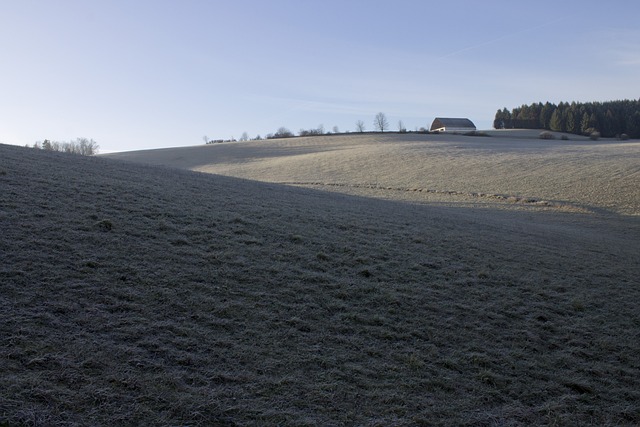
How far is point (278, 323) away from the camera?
651 cm

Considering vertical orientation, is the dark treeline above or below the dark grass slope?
above

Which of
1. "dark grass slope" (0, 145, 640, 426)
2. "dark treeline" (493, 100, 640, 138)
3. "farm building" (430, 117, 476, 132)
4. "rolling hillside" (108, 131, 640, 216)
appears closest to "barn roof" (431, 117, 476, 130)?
"farm building" (430, 117, 476, 132)

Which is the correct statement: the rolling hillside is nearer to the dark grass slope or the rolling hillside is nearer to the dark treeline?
the dark grass slope

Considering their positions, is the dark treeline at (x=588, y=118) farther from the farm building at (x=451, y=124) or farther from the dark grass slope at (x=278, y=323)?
the dark grass slope at (x=278, y=323)

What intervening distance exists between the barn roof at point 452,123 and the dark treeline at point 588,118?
38.3ft

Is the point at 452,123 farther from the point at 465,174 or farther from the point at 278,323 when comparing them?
the point at 278,323

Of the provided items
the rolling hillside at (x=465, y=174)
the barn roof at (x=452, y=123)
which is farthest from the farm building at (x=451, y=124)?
the rolling hillside at (x=465, y=174)

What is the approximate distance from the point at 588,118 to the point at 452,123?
27797 mm

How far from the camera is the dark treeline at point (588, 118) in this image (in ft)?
341

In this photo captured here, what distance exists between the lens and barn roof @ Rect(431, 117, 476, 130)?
118 m

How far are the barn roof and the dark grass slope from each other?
364 feet

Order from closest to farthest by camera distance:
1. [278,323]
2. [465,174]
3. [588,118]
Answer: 1. [278,323]
2. [465,174]
3. [588,118]

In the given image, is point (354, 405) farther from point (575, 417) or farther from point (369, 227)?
point (369, 227)

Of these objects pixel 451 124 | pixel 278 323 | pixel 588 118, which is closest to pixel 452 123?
pixel 451 124
